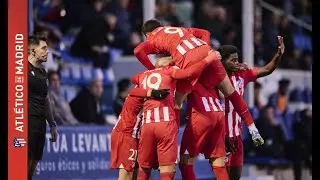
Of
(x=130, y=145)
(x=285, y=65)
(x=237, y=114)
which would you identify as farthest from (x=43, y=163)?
(x=285, y=65)

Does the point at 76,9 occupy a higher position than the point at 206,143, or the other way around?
the point at 76,9

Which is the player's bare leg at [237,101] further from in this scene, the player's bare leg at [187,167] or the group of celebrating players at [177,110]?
the player's bare leg at [187,167]

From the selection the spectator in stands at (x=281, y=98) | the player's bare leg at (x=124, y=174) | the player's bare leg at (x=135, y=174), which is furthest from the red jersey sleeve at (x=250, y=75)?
the spectator in stands at (x=281, y=98)

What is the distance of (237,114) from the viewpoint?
30.3ft

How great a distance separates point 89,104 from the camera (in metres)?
10.7

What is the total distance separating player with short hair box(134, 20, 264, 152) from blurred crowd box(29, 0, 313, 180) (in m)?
1.62

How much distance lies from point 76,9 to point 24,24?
1923mm

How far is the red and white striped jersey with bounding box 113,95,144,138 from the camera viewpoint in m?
8.66

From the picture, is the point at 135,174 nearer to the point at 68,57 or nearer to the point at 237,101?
the point at 237,101

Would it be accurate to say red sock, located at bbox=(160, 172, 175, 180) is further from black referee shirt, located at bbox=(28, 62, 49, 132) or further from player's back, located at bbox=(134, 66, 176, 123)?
black referee shirt, located at bbox=(28, 62, 49, 132)

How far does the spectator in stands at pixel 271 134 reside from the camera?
12.0 metres

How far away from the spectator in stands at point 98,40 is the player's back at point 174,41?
6.54 ft

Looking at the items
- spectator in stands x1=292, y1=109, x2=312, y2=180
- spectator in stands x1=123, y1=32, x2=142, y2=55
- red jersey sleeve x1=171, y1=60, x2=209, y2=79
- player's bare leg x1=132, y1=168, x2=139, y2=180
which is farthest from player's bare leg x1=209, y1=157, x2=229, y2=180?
spectator in stands x1=292, y1=109, x2=312, y2=180
